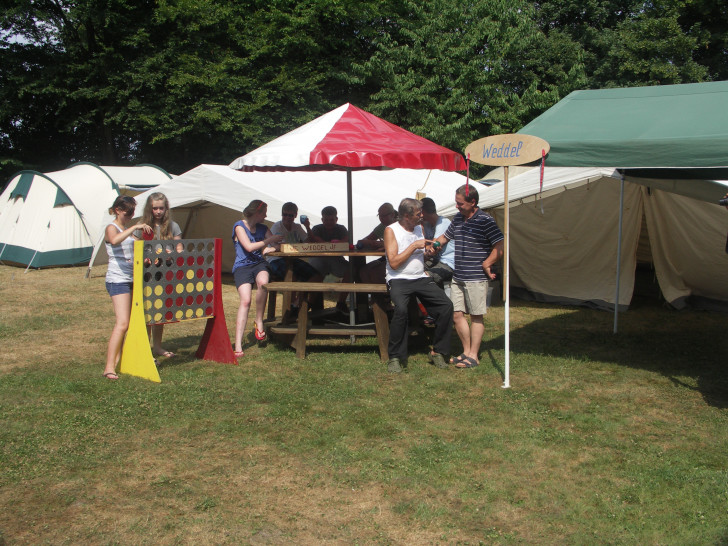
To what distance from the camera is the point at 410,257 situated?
6230 millimetres

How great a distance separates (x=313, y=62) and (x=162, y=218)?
1784 cm

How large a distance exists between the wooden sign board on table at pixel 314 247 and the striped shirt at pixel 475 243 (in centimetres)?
136

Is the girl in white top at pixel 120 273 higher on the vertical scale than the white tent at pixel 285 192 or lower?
lower

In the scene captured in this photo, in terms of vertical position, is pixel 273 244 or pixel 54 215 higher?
pixel 54 215

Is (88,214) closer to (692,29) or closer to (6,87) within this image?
(6,87)

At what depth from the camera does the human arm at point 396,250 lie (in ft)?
19.9

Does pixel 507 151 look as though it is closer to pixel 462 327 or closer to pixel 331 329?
pixel 462 327

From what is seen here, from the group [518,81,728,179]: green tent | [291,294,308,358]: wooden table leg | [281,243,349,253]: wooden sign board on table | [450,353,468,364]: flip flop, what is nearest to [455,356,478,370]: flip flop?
[450,353,468,364]: flip flop

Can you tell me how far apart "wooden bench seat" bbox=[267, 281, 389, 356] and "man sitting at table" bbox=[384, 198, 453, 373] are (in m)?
0.27

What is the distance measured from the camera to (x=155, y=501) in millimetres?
3654

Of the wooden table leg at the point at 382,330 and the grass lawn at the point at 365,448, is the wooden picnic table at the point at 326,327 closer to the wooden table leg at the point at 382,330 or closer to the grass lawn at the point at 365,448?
the wooden table leg at the point at 382,330

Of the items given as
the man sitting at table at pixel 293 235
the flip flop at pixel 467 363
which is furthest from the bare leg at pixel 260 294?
the flip flop at pixel 467 363

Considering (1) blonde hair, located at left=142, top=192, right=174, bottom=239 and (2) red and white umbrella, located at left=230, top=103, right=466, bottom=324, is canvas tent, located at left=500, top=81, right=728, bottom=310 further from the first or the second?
(1) blonde hair, located at left=142, top=192, right=174, bottom=239

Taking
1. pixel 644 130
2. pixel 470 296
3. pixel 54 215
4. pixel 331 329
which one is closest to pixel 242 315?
pixel 331 329
